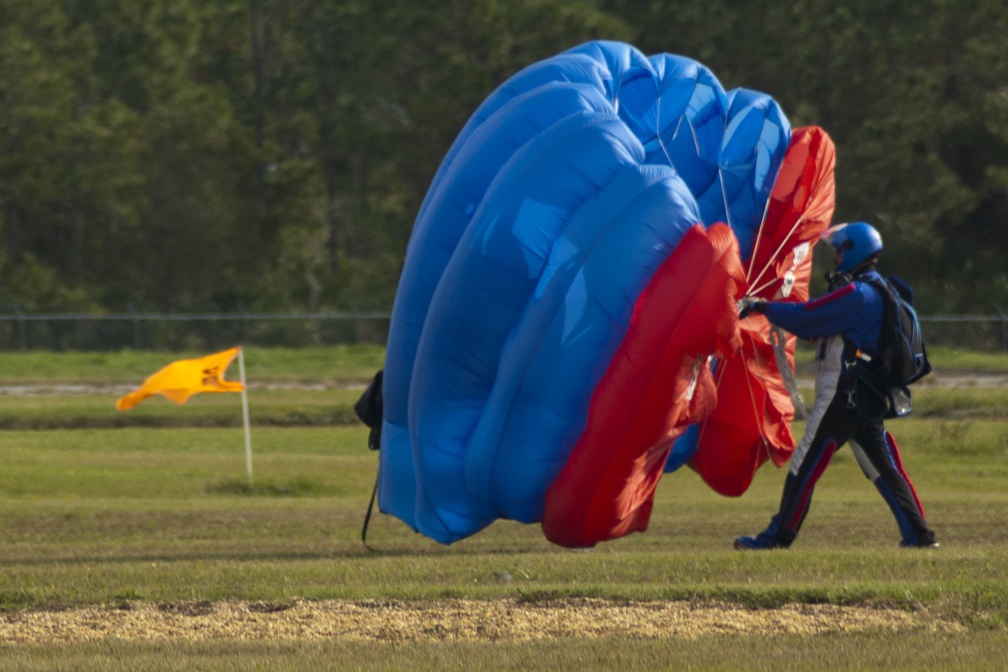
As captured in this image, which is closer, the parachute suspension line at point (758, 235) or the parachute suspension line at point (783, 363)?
the parachute suspension line at point (783, 363)

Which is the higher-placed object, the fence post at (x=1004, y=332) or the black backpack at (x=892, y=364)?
the black backpack at (x=892, y=364)

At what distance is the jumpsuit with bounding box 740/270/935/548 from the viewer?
35.2 feet

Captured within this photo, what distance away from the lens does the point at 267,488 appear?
57.9ft

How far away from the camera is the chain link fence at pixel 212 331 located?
39250 mm

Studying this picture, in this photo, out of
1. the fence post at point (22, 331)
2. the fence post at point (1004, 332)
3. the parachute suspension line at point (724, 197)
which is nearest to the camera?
the parachute suspension line at point (724, 197)

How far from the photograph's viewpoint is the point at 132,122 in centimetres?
4581

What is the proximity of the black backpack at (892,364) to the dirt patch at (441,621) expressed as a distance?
102 inches

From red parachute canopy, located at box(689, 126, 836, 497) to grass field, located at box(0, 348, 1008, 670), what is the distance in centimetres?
71

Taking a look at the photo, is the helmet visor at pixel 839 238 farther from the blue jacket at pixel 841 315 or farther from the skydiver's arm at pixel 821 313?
the skydiver's arm at pixel 821 313

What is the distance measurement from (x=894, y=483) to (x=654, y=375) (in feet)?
7.78

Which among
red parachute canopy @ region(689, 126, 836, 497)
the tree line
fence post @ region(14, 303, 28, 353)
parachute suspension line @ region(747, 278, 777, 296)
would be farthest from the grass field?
the tree line

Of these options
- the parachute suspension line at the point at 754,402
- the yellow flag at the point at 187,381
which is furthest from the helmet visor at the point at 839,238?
the yellow flag at the point at 187,381

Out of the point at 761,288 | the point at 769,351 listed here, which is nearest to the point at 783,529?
the point at 769,351

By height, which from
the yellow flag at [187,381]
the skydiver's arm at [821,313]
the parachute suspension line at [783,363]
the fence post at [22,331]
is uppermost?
the skydiver's arm at [821,313]
